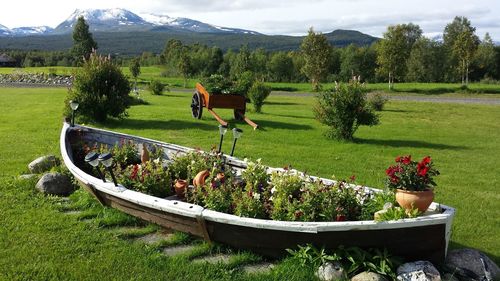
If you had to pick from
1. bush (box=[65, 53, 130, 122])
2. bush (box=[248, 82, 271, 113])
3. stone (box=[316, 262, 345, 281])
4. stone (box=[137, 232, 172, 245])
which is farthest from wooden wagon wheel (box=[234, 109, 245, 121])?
stone (box=[316, 262, 345, 281])

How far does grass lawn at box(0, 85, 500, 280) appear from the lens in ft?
17.8

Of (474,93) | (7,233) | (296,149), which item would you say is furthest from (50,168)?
(474,93)

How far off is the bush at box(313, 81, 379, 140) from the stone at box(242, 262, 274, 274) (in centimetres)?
919

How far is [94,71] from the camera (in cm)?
1593

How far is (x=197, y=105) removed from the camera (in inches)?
727

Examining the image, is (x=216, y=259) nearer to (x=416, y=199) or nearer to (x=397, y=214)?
(x=397, y=214)

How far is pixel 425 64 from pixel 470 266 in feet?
208

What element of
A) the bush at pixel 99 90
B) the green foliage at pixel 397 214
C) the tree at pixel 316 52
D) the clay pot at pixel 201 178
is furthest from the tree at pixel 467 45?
the green foliage at pixel 397 214

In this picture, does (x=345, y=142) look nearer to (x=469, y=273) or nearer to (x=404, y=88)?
(x=469, y=273)

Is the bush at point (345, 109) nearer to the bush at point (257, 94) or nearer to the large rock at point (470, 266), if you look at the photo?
the bush at point (257, 94)

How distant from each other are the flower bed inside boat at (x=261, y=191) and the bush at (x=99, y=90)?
9.32 meters

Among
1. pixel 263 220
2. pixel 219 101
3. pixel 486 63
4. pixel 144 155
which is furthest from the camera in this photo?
pixel 486 63

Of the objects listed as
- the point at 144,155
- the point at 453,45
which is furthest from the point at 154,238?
the point at 453,45

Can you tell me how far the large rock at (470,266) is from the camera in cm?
502
